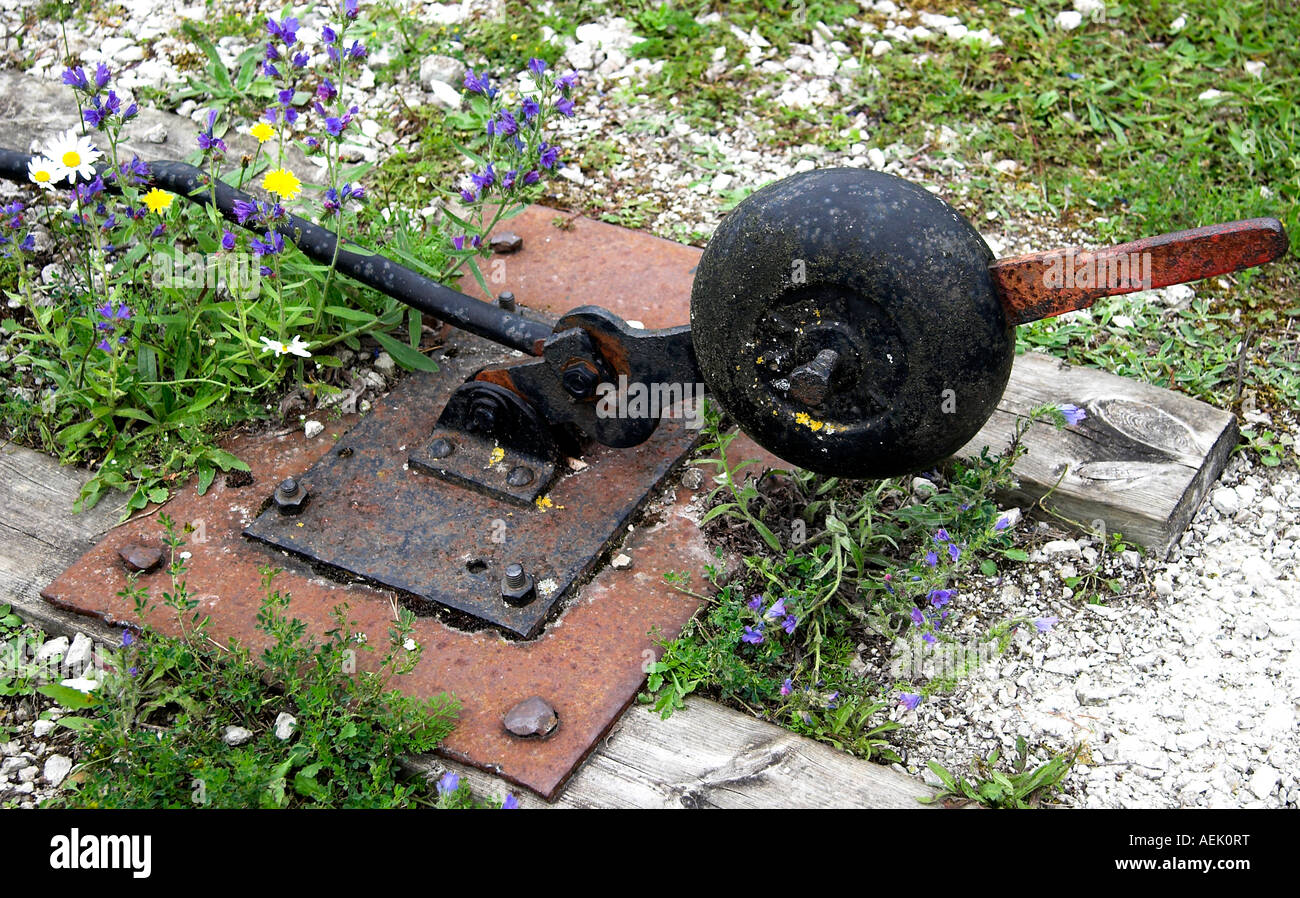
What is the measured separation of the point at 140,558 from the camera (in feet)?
9.74

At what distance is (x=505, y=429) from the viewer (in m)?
3.12

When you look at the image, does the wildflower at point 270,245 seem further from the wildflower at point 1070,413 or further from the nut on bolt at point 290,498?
the wildflower at point 1070,413

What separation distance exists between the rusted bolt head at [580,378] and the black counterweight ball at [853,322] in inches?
13.1

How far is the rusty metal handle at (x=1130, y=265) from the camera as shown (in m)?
2.23

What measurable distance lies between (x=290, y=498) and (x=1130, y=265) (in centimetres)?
191

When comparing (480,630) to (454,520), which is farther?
(454,520)

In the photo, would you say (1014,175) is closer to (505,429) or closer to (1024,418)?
(1024,418)

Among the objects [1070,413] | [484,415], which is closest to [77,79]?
[484,415]

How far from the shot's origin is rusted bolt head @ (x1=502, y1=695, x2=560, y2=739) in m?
2.59

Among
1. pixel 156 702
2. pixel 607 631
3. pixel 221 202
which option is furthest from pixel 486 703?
pixel 221 202

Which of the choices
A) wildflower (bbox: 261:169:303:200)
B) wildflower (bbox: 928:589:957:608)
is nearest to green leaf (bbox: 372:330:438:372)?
wildflower (bbox: 261:169:303:200)

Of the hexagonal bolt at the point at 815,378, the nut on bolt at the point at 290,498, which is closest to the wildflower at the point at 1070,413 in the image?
the hexagonal bolt at the point at 815,378

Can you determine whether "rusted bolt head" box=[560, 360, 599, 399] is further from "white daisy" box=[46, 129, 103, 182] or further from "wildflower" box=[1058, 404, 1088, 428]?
"white daisy" box=[46, 129, 103, 182]

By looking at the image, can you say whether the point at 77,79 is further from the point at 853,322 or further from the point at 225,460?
the point at 853,322
